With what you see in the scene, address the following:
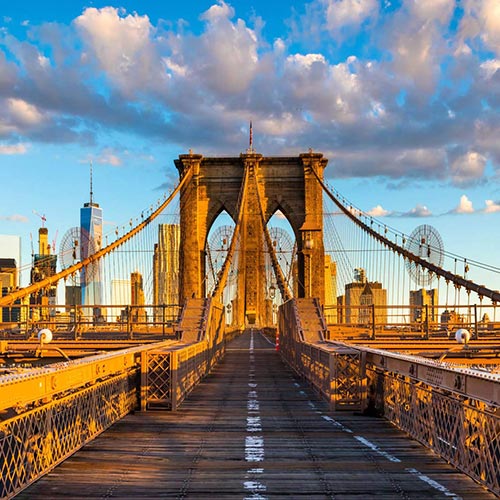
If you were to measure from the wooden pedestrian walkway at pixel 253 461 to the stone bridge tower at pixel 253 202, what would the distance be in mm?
51775

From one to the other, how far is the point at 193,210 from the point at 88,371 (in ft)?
193

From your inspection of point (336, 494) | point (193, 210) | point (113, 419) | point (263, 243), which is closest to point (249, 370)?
point (113, 419)

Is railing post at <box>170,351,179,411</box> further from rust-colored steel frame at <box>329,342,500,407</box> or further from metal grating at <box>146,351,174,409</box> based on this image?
rust-colored steel frame at <box>329,342,500,407</box>

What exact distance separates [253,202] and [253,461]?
5951 cm

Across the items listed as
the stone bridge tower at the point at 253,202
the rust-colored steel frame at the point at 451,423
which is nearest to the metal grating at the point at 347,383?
the rust-colored steel frame at the point at 451,423

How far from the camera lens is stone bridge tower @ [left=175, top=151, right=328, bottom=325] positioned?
6750 cm

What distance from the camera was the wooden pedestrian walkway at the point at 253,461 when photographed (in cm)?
836

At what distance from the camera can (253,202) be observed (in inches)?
2719

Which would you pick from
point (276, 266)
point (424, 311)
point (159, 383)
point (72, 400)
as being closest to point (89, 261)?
point (276, 266)

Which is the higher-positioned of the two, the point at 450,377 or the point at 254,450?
the point at 450,377

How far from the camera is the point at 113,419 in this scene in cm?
1350

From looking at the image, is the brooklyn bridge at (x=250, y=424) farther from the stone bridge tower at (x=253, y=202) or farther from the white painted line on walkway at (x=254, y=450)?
the stone bridge tower at (x=253, y=202)

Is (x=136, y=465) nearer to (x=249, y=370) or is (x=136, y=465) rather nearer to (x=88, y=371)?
(x=88, y=371)

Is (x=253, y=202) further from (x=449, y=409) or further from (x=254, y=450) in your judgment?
(x=449, y=409)
